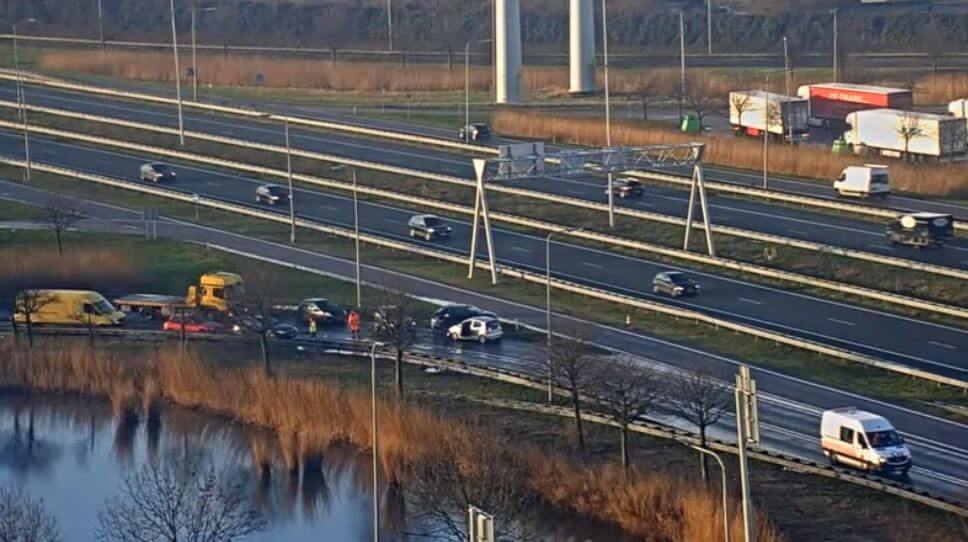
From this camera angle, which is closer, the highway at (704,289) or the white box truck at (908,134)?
the highway at (704,289)

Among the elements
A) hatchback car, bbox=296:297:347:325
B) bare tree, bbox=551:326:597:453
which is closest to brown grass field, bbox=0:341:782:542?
bare tree, bbox=551:326:597:453

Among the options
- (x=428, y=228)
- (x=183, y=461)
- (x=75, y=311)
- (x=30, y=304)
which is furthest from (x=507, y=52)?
(x=183, y=461)

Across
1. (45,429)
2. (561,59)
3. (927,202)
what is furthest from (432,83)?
(45,429)

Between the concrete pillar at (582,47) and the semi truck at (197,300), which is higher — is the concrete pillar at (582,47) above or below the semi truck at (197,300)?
above

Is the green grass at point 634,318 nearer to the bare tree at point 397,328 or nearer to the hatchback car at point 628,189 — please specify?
the bare tree at point 397,328

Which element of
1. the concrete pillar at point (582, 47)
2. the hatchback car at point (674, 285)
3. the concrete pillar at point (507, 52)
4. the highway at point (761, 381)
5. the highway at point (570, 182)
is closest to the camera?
the highway at point (761, 381)

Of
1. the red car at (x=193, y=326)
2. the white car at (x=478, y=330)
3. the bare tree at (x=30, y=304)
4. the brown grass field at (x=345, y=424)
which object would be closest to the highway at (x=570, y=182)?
the white car at (x=478, y=330)

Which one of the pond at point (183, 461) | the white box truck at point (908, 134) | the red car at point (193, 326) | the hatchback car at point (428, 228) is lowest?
the pond at point (183, 461)

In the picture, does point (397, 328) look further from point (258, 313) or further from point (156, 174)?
point (156, 174)
